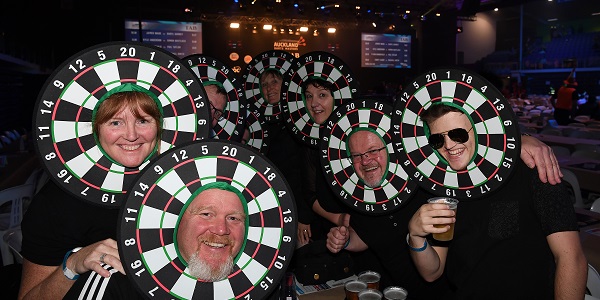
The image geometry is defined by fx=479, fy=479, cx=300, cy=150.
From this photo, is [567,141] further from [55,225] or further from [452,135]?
[55,225]

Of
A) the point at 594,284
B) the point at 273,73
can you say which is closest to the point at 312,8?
the point at 273,73

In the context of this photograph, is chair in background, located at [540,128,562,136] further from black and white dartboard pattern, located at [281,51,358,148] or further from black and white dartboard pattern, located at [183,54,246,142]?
black and white dartboard pattern, located at [183,54,246,142]

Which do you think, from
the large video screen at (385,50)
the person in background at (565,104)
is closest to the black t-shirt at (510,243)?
the person in background at (565,104)

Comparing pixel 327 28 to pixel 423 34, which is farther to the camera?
pixel 423 34

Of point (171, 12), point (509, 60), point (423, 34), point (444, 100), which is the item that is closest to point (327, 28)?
point (423, 34)

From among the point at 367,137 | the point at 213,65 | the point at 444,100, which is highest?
the point at 213,65

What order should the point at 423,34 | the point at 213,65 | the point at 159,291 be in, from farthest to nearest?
the point at 423,34 → the point at 213,65 → the point at 159,291

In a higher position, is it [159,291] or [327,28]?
[327,28]

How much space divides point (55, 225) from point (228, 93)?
6.38ft

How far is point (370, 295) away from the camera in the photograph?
204 cm

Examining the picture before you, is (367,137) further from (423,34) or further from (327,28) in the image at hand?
(423,34)

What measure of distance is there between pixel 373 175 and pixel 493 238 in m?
0.69

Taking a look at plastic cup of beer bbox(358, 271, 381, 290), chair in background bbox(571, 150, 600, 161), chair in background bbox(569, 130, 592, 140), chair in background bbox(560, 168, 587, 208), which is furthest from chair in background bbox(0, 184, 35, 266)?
chair in background bbox(569, 130, 592, 140)

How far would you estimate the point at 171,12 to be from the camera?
15039 mm
